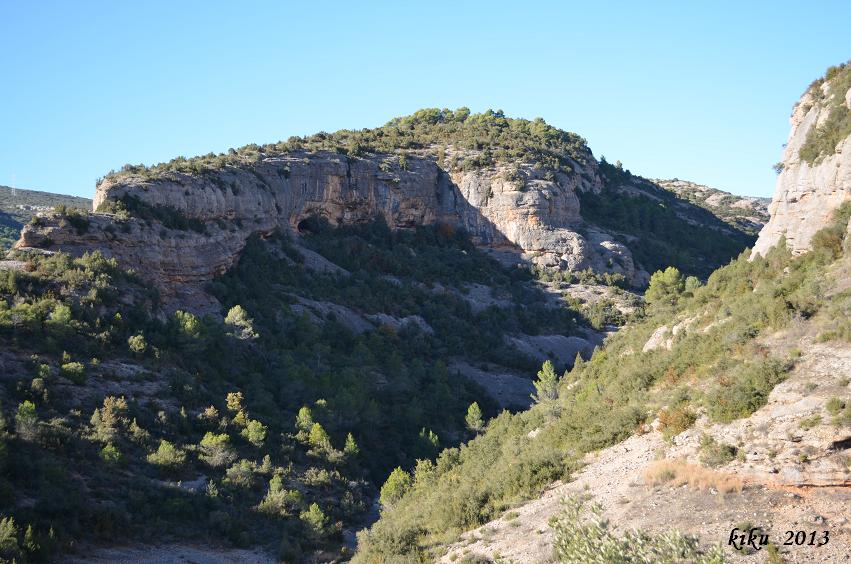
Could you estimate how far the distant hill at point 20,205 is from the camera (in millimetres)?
57362

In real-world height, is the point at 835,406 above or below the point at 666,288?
below

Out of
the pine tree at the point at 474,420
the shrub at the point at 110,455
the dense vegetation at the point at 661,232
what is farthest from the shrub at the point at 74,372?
the dense vegetation at the point at 661,232

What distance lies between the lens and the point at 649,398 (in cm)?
1964

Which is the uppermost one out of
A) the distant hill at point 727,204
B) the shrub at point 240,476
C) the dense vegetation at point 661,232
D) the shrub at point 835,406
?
the distant hill at point 727,204

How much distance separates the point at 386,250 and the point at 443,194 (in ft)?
28.4

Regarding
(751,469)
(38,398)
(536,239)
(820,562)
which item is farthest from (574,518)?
(536,239)

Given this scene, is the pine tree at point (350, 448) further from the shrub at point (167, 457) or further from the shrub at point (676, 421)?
the shrub at point (676, 421)

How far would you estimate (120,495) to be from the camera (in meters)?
20.3

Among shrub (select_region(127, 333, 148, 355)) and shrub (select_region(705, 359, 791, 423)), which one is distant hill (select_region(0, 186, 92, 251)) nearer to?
shrub (select_region(127, 333, 148, 355))

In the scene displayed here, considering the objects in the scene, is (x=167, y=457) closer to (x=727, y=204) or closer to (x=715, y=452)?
(x=715, y=452)

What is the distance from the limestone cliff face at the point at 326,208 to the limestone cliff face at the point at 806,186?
25030mm

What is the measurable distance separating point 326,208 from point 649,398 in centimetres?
3717

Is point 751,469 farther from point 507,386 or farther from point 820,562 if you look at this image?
point 507,386

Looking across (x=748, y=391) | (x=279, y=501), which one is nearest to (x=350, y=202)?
(x=279, y=501)
